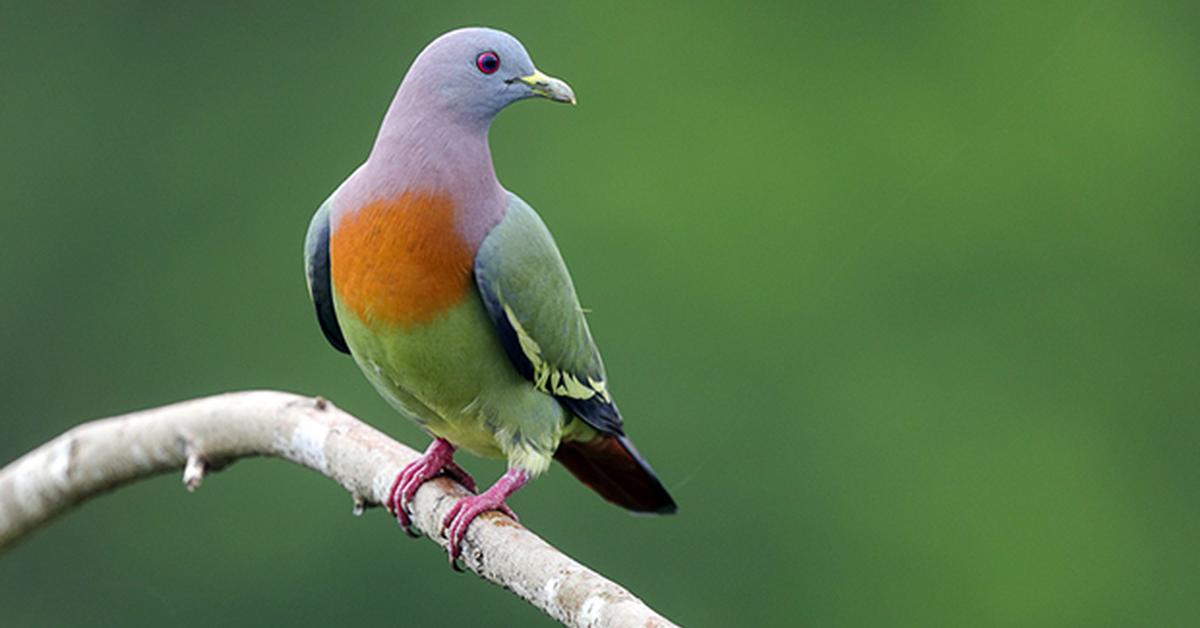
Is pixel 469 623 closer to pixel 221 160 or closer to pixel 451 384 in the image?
pixel 221 160

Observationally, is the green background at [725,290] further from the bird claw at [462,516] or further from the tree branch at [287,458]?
the bird claw at [462,516]

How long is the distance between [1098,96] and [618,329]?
3.62m

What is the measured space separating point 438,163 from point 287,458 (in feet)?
3.51

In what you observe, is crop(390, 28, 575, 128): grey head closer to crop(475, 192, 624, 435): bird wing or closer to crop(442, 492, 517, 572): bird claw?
crop(475, 192, 624, 435): bird wing

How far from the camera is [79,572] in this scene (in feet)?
34.6

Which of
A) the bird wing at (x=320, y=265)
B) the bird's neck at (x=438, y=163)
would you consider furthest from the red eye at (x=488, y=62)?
the bird wing at (x=320, y=265)

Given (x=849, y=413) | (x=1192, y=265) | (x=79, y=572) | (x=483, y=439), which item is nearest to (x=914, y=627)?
(x=849, y=413)

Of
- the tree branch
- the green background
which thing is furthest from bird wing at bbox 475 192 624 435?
the green background

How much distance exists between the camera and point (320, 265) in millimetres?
3877

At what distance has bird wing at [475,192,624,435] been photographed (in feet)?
12.3

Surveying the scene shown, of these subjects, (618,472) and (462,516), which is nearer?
(462,516)

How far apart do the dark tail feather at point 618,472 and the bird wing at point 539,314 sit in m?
0.16

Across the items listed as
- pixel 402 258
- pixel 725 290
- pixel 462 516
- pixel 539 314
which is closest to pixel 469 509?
pixel 462 516

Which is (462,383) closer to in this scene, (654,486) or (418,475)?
(418,475)
